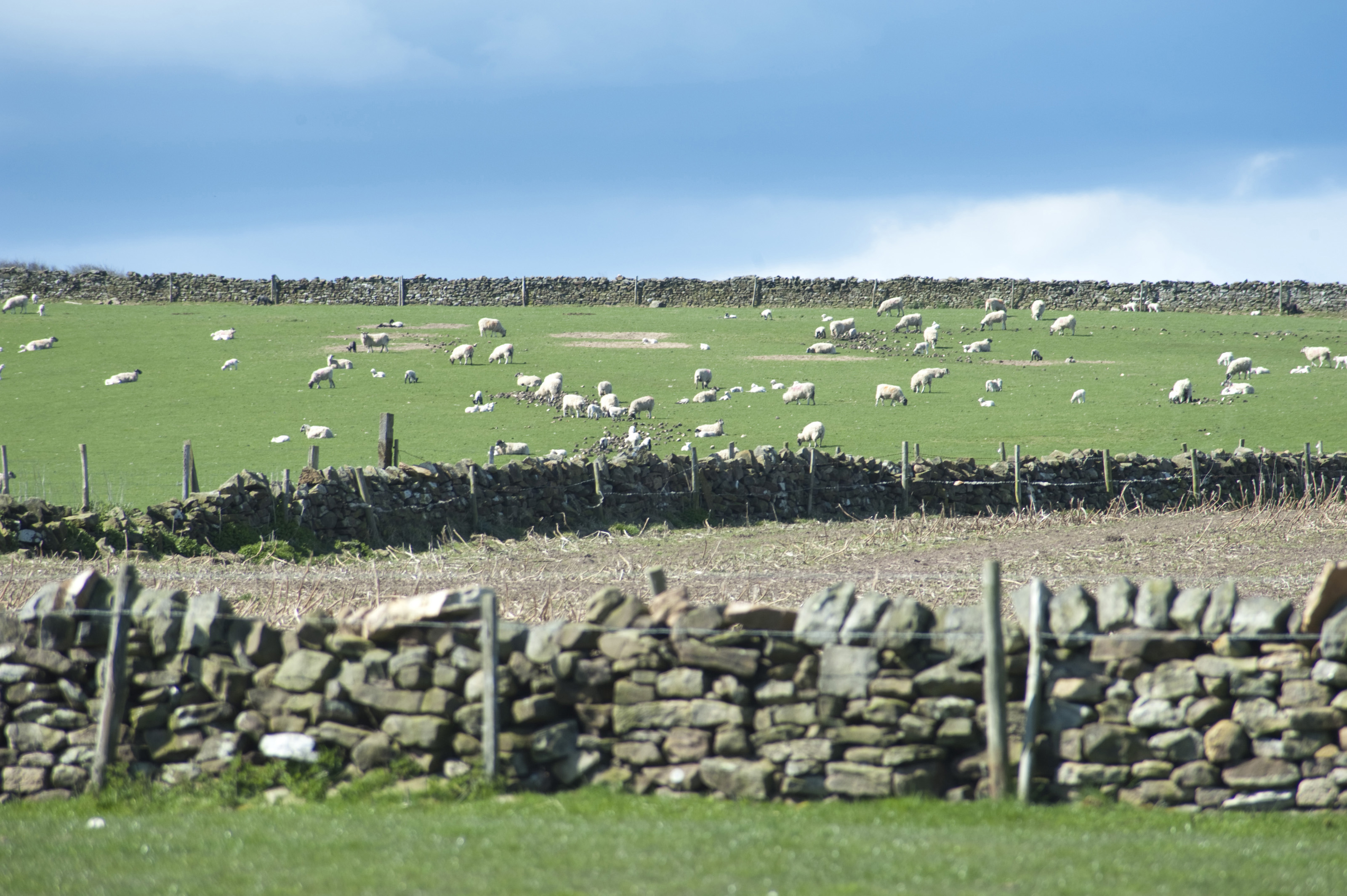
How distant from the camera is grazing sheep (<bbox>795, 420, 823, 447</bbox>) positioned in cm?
2994

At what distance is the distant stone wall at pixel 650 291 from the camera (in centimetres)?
6006

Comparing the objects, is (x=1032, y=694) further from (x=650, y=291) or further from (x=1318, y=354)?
(x=650, y=291)

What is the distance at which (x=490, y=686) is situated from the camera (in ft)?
25.4

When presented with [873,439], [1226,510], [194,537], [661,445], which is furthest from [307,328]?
[1226,510]

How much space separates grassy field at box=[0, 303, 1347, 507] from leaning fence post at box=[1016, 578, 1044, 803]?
19.6 m

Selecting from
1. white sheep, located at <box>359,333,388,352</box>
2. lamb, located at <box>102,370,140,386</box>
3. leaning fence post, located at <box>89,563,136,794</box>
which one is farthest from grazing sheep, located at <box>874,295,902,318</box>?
leaning fence post, located at <box>89,563,136,794</box>

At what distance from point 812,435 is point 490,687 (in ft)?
75.8

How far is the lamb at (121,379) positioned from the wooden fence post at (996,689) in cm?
3796

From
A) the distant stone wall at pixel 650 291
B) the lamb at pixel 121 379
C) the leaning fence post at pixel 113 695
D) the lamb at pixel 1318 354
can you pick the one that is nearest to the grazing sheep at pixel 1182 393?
the lamb at pixel 1318 354

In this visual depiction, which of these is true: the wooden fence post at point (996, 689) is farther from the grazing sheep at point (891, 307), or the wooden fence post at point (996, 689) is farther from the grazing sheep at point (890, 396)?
the grazing sheep at point (891, 307)

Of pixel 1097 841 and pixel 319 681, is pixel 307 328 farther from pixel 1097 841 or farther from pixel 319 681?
pixel 1097 841

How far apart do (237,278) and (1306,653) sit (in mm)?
64323

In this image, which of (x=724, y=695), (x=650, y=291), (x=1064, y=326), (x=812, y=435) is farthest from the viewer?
(x=650, y=291)

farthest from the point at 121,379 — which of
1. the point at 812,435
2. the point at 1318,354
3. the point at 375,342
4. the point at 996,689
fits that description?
the point at 1318,354
